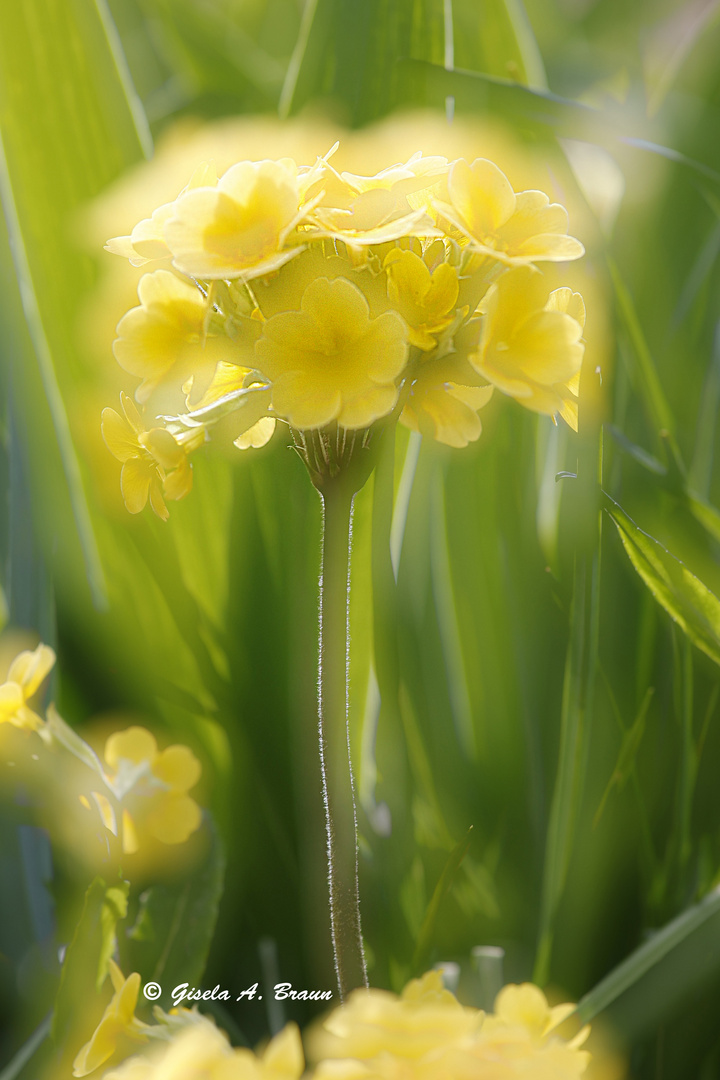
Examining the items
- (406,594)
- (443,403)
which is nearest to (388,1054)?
(443,403)

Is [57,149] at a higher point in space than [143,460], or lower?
higher

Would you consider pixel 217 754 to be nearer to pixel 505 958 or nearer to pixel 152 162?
pixel 505 958

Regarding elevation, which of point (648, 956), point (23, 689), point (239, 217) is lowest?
point (648, 956)

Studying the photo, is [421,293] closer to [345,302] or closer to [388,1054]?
[345,302]

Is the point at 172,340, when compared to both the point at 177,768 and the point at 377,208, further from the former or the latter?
the point at 177,768

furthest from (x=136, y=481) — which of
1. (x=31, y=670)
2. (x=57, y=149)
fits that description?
(x=57, y=149)

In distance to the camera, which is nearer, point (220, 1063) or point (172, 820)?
point (220, 1063)

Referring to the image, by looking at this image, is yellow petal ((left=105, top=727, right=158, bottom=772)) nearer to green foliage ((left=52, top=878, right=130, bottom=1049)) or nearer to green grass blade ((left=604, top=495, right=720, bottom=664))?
green foliage ((left=52, top=878, right=130, bottom=1049))

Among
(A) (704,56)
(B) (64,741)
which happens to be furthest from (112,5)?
(B) (64,741)
